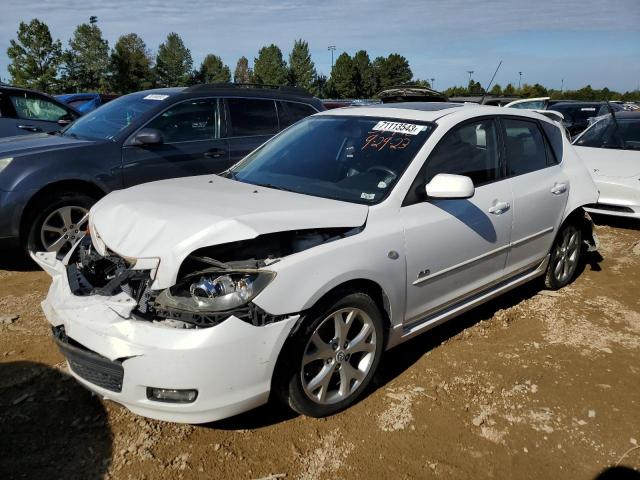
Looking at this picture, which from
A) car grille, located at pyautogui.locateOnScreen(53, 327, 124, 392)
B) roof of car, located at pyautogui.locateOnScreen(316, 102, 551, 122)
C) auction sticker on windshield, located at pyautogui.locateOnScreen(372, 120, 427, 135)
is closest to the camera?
car grille, located at pyautogui.locateOnScreen(53, 327, 124, 392)

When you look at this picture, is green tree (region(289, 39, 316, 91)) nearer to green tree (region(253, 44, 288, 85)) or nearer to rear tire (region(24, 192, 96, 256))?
green tree (region(253, 44, 288, 85))

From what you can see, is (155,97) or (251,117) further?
(251,117)

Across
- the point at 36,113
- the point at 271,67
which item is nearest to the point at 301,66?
the point at 271,67

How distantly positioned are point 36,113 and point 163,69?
68.4 m

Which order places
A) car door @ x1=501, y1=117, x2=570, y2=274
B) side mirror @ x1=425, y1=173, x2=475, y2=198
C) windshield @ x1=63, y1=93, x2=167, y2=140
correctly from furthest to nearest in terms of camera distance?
windshield @ x1=63, y1=93, x2=167, y2=140, car door @ x1=501, y1=117, x2=570, y2=274, side mirror @ x1=425, y1=173, x2=475, y2=198

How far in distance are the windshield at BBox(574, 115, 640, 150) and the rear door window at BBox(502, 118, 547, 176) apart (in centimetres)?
429

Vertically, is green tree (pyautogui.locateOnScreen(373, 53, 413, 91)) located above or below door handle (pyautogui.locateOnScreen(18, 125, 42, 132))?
below

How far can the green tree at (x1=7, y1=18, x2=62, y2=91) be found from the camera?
4438 centimetres

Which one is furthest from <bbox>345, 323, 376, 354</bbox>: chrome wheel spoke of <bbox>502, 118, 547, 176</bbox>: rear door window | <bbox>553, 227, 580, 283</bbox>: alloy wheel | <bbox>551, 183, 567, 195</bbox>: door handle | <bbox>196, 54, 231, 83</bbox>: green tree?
<bbox>196, 54, 231, 83</bbox>: green tree

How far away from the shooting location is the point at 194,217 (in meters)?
2.73

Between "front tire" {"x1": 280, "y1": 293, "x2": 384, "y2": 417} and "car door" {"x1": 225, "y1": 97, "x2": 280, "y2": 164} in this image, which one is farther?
"car door" {"x1": 225, "y1": 97, "x2": 280, "y2": 164}

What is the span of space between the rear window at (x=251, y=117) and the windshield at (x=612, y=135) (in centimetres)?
504

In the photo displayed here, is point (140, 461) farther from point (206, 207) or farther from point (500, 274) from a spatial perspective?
point (500, 274)

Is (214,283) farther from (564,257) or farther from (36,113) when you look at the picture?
(36,113)
